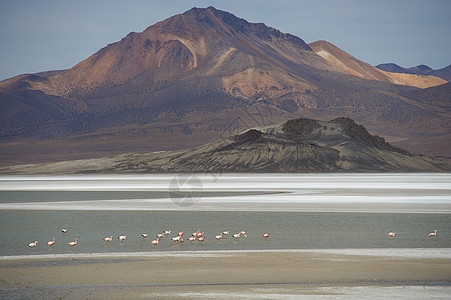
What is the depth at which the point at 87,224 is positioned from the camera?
93.0 feet

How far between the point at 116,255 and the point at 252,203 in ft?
68.6

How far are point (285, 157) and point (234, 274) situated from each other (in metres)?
97.1

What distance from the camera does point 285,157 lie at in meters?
112

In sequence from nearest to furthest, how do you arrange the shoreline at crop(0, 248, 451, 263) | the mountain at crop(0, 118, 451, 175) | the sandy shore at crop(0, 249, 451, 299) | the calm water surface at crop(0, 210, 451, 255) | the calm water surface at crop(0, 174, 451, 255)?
the sandy shore at crop(0, 249, 451, 299)
the shoreline at crop(0, 248, 451, 263)
the calm water surface at crop(0, 210, 451, 255)
the calm water surface at crop(0, 174, 451, 255)
the mountain at crop(0, 118, 451, 175)

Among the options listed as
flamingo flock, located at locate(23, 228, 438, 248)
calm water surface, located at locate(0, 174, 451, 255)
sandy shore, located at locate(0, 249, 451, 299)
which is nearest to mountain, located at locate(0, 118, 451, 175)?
calm water surface, located at locate(0, 174, 451, 255)

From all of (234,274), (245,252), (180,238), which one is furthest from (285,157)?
(234,274)

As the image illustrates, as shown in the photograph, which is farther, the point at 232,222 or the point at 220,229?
the point at 232,222

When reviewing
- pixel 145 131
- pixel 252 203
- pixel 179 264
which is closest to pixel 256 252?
pixel 179 264

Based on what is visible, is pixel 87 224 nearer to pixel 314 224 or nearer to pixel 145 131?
pixel 314 224

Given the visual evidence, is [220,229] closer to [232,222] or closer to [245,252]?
[232,222]

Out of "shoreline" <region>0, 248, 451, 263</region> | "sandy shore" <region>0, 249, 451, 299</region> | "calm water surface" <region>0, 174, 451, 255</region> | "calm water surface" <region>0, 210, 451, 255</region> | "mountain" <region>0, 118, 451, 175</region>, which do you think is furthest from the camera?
"mountain" <region>0, 118, 451, 175</region>

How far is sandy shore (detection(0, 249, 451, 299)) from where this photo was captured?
1390 centimetres

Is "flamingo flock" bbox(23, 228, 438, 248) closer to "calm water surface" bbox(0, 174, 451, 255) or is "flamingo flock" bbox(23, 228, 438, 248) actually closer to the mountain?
"calm water surface" bbox(0, 174, 451, 255)

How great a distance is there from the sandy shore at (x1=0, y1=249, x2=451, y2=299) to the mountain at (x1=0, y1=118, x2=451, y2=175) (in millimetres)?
87946
